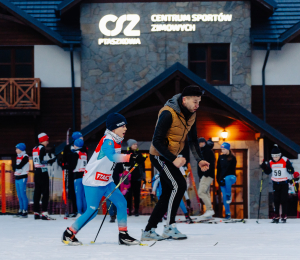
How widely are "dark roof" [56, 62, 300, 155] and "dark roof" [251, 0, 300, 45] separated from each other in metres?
3.67

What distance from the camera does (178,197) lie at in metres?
6.16

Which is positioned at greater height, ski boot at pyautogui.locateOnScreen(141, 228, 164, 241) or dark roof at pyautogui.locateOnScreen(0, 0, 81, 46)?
dark roof at pyautogui.locateOnScreen(0, 0, 81, 46)

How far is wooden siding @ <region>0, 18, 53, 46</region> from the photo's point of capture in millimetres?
16562

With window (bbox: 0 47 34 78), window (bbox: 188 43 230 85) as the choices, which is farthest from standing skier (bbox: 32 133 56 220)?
window (bbox: 188 43 230 85)

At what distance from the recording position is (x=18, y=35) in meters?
16.6

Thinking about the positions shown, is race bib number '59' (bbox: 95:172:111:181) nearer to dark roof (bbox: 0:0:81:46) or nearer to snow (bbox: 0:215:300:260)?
snow (bbox: 0:215:300:260)

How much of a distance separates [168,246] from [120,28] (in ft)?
37.5

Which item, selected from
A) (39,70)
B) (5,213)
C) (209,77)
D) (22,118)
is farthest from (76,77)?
(5,213)

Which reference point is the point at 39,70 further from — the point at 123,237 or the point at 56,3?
the point at 123,237

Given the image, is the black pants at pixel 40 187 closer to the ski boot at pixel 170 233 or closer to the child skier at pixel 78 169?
the child skier at pixel 78 169

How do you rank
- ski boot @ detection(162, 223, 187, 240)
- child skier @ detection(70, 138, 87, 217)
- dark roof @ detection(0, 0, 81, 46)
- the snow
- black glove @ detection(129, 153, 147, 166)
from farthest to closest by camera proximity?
dark roof @ detection(0, 0, 81, 46) → child skier @ detection(70, 138, 87, 217) → ski boot @ detection(162, 223, 187, 240) → black glove @ detection(129, 153, 147, 166) → the snow

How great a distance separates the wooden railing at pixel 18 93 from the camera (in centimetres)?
1568

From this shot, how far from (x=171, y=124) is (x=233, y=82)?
10.5 m

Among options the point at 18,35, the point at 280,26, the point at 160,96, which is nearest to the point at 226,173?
the point at 160,96
